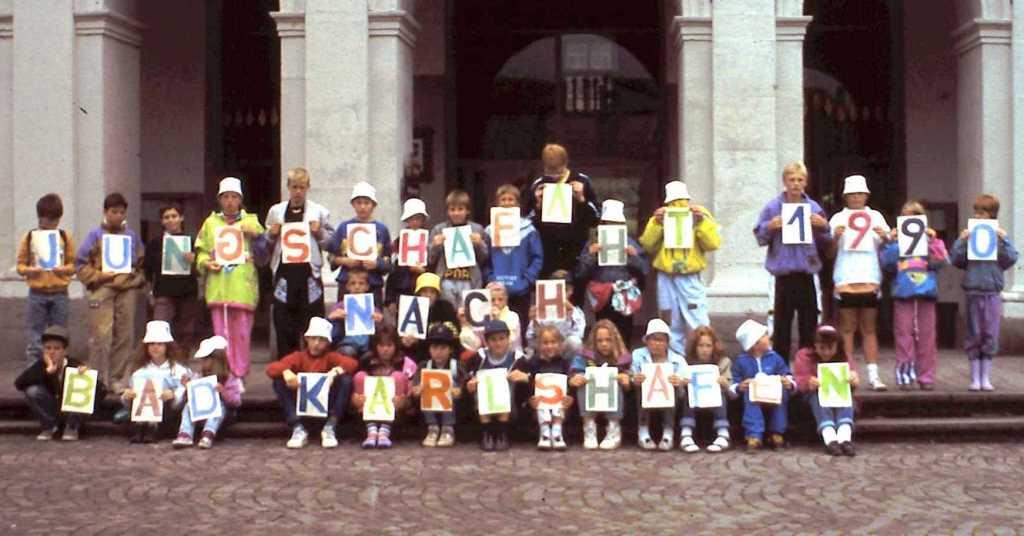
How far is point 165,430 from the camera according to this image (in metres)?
11.8

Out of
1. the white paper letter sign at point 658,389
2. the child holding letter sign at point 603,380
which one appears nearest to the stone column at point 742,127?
the child holding letter sign at point 603,380

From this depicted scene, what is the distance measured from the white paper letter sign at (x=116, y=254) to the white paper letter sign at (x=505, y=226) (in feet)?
10.5

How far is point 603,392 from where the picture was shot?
11203 millimetres

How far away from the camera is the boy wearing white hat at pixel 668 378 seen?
1119 centimetres

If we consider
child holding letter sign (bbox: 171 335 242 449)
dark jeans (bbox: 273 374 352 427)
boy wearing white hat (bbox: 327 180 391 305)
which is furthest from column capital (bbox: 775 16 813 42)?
child holding letter sign (bbox: 171 335 242 449)

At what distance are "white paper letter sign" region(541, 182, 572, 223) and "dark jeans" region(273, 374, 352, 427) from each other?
216 cm

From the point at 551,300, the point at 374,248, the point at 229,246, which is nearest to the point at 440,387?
the point at 551,300

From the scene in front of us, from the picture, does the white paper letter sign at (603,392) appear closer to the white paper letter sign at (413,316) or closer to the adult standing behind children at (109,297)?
the white paper letter sign at (413,316)

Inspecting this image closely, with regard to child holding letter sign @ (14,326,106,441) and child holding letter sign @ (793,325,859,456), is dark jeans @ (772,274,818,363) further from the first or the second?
child holding letter sign @ (14,326,106,441)

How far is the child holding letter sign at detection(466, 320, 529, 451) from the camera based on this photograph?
36.7 ft

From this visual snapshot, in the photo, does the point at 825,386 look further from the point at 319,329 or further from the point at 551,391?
the point at 319,329

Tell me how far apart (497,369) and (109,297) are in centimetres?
361

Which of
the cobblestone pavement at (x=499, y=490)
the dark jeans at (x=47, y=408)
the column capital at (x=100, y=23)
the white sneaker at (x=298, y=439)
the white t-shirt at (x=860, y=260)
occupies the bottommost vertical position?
the cobblestone pavement at (x=499, y=490)

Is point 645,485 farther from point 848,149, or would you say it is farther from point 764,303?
point 848,149
